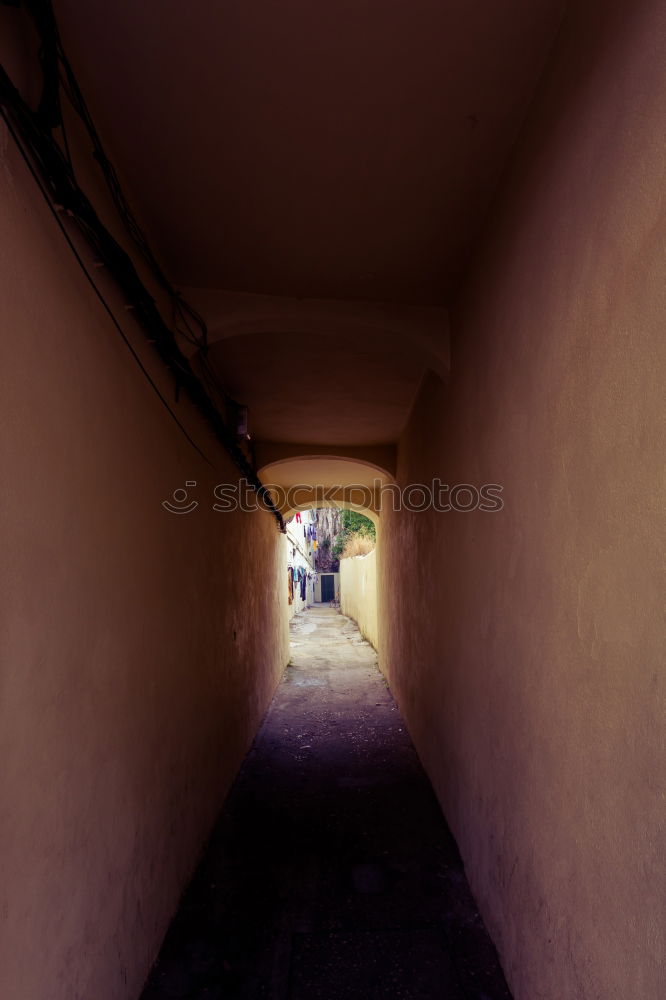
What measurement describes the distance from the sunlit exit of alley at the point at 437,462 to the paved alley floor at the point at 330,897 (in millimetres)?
20

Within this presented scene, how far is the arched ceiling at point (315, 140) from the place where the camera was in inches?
63.4

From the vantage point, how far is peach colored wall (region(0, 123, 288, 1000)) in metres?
1.33

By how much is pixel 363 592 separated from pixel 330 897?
10.2 meters

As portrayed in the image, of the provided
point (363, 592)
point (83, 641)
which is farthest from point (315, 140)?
point (363, 592)

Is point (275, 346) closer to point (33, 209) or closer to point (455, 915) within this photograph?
point (33, 209)

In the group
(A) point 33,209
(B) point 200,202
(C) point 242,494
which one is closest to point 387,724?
(C) point 242,494

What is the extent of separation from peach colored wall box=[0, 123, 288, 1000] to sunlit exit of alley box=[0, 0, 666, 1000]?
1 cm

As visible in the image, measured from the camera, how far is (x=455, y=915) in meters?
2.60

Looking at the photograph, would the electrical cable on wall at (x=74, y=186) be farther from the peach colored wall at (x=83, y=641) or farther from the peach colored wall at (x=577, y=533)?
the peach colored wall at (x=577, y=533)

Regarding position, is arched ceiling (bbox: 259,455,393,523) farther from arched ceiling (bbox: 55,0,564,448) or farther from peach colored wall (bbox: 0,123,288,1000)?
peach colored wall (bbox: 0,123,288,1000)

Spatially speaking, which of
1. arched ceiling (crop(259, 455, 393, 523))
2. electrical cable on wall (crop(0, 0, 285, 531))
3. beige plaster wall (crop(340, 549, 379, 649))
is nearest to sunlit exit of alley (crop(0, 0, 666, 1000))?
electrical cable on wall (crop(0, 0, 285, 531))

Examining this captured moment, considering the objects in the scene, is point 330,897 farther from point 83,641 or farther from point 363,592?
point 363,592

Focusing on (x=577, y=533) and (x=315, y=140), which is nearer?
(x=577, y=533)

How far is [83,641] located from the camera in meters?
1.71
